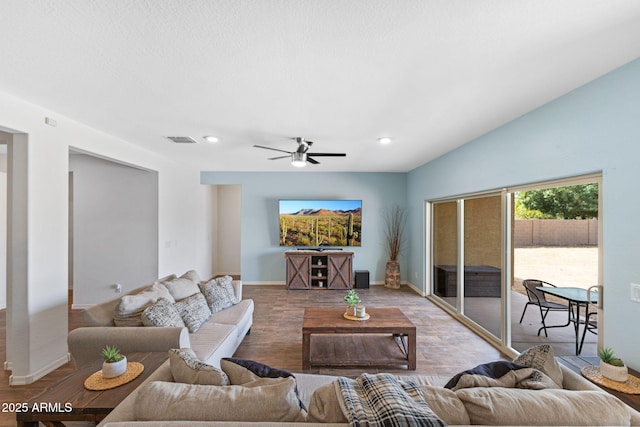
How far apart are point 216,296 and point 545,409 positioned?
314cm

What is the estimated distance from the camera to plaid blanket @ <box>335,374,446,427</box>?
110 cm

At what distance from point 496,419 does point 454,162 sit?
3.87 metres

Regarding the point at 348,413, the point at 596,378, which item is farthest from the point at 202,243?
the point at 596,378

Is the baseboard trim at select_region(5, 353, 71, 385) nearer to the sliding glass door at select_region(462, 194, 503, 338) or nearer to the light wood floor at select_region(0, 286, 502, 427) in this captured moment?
the light wood floor at select_region(0, 286, 502, 427)

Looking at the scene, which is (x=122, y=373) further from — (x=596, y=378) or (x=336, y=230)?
(x=336, y=230)

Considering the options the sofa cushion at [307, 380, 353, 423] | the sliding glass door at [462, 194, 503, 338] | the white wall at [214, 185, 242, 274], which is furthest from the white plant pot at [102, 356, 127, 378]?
the white wall at [214, 185, 242, 274]

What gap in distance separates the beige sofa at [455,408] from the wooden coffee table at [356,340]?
5.43 feet

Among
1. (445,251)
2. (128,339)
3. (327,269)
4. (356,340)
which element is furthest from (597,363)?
(327,269)

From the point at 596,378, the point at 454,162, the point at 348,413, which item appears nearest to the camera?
the point at 348,413

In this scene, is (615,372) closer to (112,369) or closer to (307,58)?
(307,58)

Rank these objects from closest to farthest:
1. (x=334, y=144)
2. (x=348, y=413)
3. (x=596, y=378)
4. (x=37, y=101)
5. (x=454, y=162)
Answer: (x=348, y=413)
(x=596, y=378)
(x=37, y=101)
(x=334, y=144)
(x=454, y=162)

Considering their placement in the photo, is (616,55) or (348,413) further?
(616,55)

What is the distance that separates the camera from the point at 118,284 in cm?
467

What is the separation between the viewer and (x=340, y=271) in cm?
616
